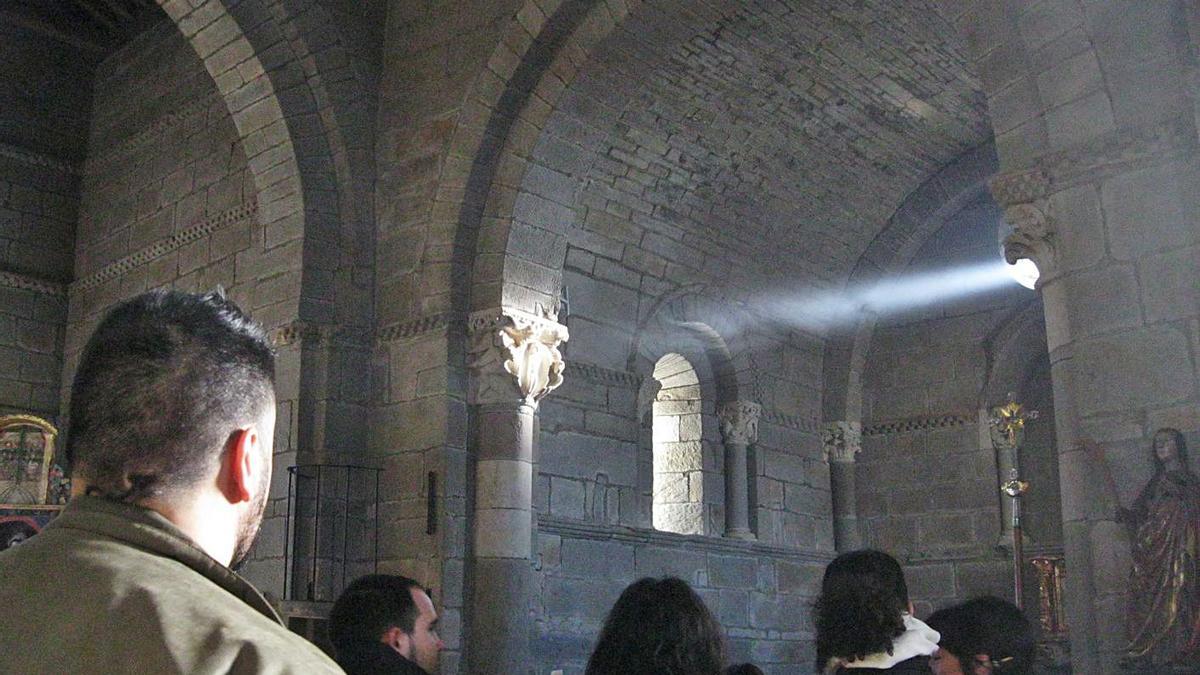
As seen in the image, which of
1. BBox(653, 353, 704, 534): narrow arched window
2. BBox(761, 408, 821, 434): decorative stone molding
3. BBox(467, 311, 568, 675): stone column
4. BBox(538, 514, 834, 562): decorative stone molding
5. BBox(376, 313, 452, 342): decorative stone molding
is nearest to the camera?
BBox(467, 311, 568, 675): stone column

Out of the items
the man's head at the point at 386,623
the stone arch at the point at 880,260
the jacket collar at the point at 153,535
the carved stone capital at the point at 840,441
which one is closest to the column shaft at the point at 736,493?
the carved stone capital at the point at 840,441

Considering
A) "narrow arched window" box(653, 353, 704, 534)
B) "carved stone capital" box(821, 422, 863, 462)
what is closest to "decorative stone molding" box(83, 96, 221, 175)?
"narrow arched window" box(653, 353, 704, 534)

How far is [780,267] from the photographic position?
35.8 feet

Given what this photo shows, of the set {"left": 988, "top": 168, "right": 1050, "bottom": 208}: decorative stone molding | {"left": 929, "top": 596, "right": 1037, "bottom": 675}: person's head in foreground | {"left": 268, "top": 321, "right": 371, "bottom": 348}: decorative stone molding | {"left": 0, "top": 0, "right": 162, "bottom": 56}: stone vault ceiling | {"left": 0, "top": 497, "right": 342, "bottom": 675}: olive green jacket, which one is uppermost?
{"left": 0, "top": 0, "right": 162, "bottom": 56}: stone vault ceiling

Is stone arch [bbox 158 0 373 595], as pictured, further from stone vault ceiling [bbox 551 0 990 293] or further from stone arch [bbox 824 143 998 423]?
stone arch [bbox 824 143 998 423]

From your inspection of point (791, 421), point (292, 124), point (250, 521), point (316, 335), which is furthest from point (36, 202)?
point (250, 521)

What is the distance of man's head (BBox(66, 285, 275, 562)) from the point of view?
3.92ft

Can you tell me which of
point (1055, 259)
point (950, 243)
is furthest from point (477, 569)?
point (950, 243)

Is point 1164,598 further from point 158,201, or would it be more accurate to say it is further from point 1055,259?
point 158,201

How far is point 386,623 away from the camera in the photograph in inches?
117

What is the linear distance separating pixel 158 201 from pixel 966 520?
767 centimetres

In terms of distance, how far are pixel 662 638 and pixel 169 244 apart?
8391mm

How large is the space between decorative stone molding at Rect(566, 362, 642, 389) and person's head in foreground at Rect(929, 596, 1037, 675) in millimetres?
6343

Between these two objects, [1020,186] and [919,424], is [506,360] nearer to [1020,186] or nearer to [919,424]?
[1020,186]
